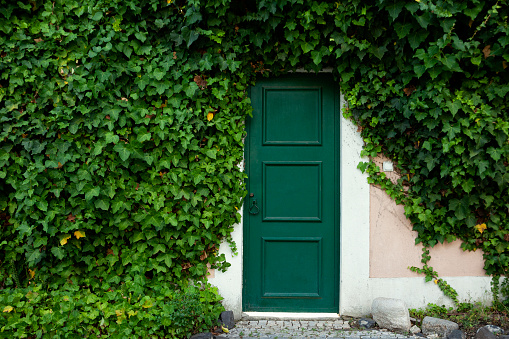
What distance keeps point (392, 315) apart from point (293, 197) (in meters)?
1.61

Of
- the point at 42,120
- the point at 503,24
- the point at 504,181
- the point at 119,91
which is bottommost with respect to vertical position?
the point at 504,181

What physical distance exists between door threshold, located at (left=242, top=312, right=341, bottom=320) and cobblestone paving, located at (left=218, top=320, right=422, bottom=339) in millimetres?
63

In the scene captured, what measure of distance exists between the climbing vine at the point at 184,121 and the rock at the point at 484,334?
817mm

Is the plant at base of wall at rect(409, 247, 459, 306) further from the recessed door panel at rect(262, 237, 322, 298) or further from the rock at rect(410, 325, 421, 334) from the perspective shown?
the recessed door panel at rect(262, 237, 322, 298)

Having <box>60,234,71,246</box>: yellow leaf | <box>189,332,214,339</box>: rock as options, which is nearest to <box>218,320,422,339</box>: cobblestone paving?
<box>189,332,214,339</box>: rock

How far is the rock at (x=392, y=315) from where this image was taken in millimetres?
4215

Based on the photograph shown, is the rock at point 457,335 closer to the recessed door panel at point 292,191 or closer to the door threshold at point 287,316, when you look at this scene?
the door threshold at point 287,316

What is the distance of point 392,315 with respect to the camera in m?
4.24

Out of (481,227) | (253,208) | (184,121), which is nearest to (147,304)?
(253,208)

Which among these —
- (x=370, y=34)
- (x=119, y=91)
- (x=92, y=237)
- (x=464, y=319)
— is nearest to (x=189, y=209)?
(x=92, y=237)

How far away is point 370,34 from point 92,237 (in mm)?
3687

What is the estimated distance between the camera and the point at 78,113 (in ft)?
14.3

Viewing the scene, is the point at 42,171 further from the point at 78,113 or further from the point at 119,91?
the point at 119,91

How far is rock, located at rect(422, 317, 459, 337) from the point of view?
413 centimetres
